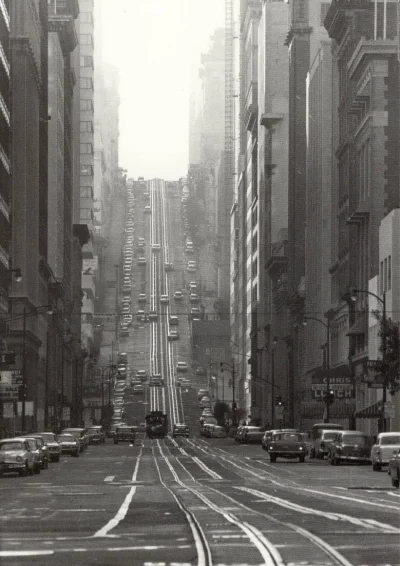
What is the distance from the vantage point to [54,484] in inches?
2020

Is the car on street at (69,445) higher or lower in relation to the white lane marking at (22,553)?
higher

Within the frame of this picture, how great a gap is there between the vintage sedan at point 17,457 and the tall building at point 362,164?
39675 millimetres

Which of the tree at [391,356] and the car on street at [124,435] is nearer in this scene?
the tree at [391,356]

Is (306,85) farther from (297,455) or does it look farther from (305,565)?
(305,565)

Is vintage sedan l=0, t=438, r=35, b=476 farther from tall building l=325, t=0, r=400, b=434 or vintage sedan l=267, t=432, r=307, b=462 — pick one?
tall building l=325, t=0, r=400, b=434

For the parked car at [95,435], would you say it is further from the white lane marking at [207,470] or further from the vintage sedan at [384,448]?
the vintage sedan at [384,448]

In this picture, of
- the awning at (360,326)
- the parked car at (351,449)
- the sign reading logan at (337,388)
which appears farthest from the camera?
the awning at (360,326)

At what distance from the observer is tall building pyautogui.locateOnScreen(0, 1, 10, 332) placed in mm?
112812

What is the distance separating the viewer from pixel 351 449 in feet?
235

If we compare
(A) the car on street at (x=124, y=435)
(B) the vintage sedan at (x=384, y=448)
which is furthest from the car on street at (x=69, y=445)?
(A) the car on street at (x=124, y=435)

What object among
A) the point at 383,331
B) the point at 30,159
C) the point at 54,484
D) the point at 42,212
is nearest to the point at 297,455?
the point at 383,331

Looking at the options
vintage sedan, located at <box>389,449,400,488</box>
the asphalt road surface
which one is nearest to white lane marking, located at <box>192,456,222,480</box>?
the asphalt road surface

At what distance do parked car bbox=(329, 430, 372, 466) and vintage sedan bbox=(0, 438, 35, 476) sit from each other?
1617 centimetres

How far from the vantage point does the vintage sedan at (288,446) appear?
3051 inches
